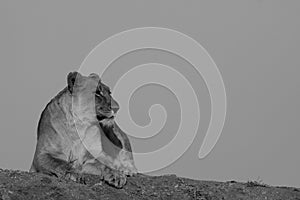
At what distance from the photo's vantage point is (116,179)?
41.8 feet

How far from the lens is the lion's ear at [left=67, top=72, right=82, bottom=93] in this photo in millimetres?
13742

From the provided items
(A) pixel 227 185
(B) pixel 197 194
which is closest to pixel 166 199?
(B) pixel 197 194

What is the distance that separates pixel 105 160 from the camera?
13945 mm

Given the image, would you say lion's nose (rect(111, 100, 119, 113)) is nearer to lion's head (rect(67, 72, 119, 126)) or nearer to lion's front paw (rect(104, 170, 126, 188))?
lion's head (rect(67, 72, 119, 126))

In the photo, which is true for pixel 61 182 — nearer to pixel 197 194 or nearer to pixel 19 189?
pixel 19 189

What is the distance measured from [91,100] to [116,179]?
1646 mm

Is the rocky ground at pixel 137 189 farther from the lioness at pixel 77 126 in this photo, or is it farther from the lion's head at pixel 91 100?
the lion's head at pixel 91 100

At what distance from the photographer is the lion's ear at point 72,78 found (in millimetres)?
13742

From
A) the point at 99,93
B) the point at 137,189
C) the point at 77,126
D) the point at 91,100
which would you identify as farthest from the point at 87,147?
the point at 137,189

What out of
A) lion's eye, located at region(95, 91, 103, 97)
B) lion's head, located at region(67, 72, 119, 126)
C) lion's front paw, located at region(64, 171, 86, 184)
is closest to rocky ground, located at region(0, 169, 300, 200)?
lion's front paw, located at region(64, 171, 86, 184)

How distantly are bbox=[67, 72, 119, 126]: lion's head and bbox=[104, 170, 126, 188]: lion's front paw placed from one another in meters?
1.20

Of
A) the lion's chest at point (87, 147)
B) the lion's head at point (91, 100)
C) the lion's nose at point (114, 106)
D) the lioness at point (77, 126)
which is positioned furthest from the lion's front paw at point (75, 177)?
the lion's nose at point (114, 106)

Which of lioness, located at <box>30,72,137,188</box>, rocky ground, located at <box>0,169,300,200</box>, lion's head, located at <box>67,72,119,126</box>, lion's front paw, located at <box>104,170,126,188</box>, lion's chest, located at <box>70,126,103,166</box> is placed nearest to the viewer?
rocky ground, located at <box>0,169,300,200</box>

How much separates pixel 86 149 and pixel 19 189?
7.10 feet
